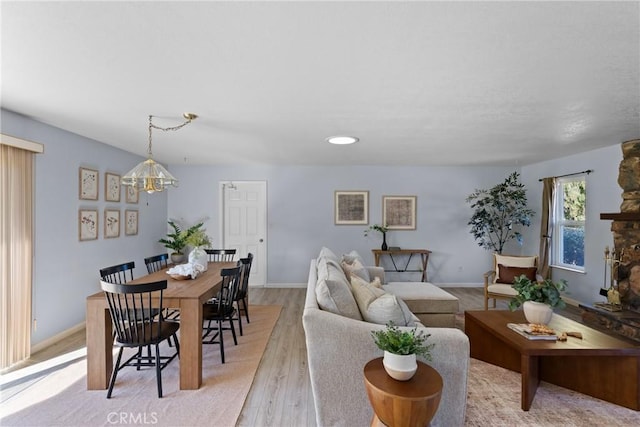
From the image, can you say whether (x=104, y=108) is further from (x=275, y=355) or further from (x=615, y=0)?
(x=615, y=0)

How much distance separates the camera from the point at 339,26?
4.75ft

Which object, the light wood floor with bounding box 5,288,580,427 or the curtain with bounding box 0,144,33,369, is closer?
the light wood floor with bounding box 5,288,580,427

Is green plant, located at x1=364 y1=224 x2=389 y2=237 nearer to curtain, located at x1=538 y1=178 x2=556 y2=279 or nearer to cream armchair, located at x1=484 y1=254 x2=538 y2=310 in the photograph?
cream armchair, located at x1=484 y1=254 x2=538 y2=310

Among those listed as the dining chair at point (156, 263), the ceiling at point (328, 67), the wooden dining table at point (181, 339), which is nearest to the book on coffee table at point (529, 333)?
the ceiling at point (328, 67)

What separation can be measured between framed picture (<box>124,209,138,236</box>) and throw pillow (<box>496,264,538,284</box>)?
5.54m

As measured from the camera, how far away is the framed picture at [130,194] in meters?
4.45

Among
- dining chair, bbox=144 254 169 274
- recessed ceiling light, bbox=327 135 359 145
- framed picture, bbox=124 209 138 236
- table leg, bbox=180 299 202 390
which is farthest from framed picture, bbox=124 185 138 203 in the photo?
recessed ceiling light, bbox=327 135 359 145

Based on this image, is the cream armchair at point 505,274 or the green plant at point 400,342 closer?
the green plant at point 400,342

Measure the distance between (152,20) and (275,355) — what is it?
2.75 metres

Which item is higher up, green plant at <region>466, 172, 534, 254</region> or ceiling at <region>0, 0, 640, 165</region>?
ceiling at <region>0, 0, 640, 165</region>

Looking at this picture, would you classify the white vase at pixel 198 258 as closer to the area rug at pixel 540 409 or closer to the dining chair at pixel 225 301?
the dining chair at pixel 225 301

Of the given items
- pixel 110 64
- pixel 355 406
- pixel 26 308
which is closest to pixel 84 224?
pixel 26 308

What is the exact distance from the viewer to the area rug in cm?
194

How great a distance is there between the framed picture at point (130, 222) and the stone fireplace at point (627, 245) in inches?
249
